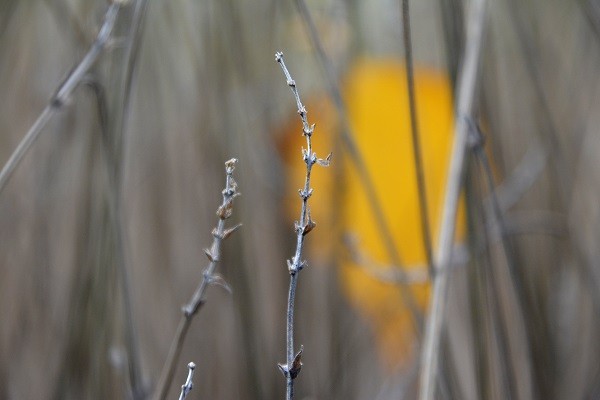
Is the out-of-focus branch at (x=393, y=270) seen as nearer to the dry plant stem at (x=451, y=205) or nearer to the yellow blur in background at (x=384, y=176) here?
the dry plant stem at (x=451, y=205)

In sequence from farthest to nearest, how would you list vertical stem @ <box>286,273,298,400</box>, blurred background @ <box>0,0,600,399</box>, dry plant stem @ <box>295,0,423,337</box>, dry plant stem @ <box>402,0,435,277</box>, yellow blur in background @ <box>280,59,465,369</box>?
yellow blur in background @ <box>280,59,465,369</box>, blurred background @ <box>0,0,600,399</box>, dry plant stem @ <box>295,0,423,337</box>, dry plant stem @ <box>402,0,435,277</box>, vertical stem @ <box>286,273,298,400</box>

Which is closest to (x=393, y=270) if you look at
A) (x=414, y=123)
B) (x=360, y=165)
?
(x=360, y=165)

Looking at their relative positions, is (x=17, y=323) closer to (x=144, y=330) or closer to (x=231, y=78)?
(x=144, y=330)

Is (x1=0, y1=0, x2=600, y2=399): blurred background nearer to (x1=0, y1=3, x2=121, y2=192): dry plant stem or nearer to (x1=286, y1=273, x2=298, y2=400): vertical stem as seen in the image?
(x1=0, y1=3, x2=121, y2=192): dry plant stem

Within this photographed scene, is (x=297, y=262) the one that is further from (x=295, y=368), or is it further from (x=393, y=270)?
(x=393, y=270)

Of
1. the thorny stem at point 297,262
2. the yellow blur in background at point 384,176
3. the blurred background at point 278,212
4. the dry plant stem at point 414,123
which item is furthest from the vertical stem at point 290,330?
the yellow blur in background at point 384,176

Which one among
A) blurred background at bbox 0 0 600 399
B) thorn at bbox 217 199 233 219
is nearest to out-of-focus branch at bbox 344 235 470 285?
blurred background at bbox 0 0 600 399

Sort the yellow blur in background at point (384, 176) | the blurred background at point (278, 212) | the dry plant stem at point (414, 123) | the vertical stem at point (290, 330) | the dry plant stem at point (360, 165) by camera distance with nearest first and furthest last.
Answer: the vertical stem at point (290, 330) < the dry plant stem at point (414, 123) < the dry plant stem at point (360, 165) < the blurred background at point (278, 212) < the yellow blur in background at point (384, 176)
